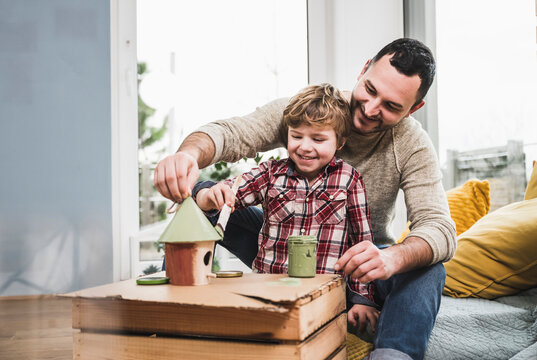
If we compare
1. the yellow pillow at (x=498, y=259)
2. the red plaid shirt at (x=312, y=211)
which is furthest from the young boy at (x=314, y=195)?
the yellow pillow at (x=498, y=259)

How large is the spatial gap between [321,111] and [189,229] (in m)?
0.48

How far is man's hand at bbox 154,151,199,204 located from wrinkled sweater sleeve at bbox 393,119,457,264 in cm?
50

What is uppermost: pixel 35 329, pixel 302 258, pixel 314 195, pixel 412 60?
pixel 412 60

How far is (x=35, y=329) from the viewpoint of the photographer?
5.20 ft

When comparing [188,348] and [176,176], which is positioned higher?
[176,176]

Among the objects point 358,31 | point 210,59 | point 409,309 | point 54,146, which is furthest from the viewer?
point 210,59

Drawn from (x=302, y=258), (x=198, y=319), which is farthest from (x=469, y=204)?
(x=198, y=319)

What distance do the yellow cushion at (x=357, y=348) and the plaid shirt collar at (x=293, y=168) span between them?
0.38 metres

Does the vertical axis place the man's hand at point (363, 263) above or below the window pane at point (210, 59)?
below

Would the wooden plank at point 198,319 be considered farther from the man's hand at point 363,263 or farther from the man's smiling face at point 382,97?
the man's smiling face at point 382,97

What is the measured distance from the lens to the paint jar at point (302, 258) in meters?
0.88

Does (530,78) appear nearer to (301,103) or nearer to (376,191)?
(376,191)

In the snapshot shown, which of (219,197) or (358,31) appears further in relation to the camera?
(358,31)

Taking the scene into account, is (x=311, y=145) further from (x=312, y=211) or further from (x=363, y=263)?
(x=363, y=263)
